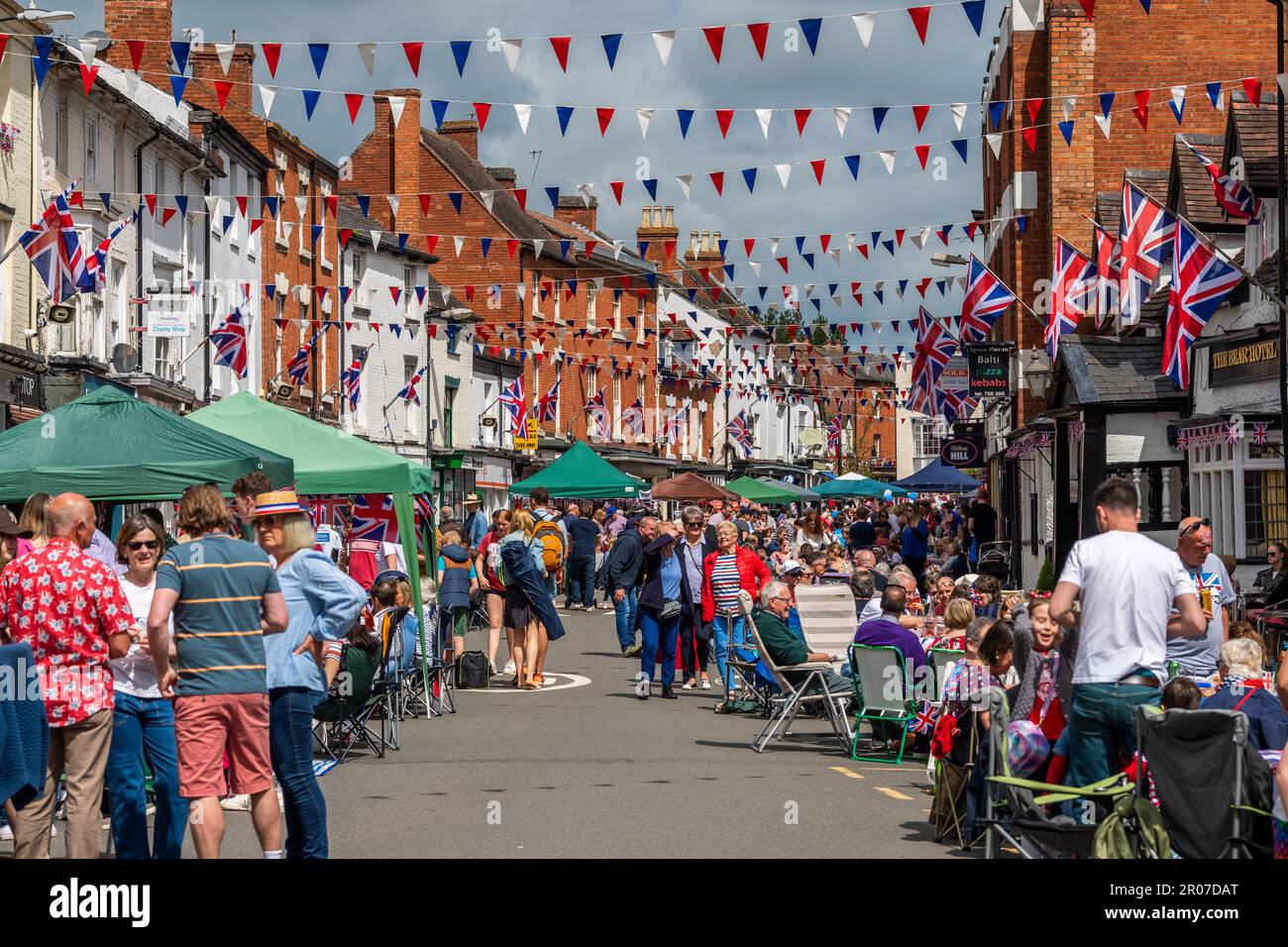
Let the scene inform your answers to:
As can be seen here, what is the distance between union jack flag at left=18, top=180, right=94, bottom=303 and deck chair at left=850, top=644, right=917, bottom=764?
14100mm

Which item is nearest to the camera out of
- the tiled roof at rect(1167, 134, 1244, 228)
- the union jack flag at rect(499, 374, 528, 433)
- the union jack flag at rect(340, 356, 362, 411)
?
the tiled roof at rect(1167, 134, 1244, 228)

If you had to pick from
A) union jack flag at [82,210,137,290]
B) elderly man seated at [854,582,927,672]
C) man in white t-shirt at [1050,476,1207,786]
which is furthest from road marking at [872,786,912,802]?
union jack flag at [82,210,137,290]

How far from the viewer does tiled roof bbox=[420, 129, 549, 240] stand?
55.9 meters

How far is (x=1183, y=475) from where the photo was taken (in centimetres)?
2480

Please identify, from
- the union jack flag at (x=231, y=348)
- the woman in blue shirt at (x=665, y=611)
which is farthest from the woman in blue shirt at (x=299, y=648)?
the union jack flag at (x=231, y=348)

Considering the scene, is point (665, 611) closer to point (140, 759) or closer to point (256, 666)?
point (140, 759)

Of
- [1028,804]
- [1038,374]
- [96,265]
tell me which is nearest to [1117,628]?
[1028,804]

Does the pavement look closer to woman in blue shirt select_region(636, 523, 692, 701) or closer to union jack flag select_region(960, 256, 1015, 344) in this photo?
woman in blue shirt select_region(636, 523, 692, 701)

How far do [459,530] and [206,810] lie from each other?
11.3m

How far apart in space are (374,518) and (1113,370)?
Answer: 11.2m

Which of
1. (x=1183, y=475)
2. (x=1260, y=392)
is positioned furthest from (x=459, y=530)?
(x=1183, y=475)

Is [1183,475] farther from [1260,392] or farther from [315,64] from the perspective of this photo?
[315,64]

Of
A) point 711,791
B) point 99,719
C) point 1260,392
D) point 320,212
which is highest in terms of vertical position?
point 320,212

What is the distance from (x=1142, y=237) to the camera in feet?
71.3
